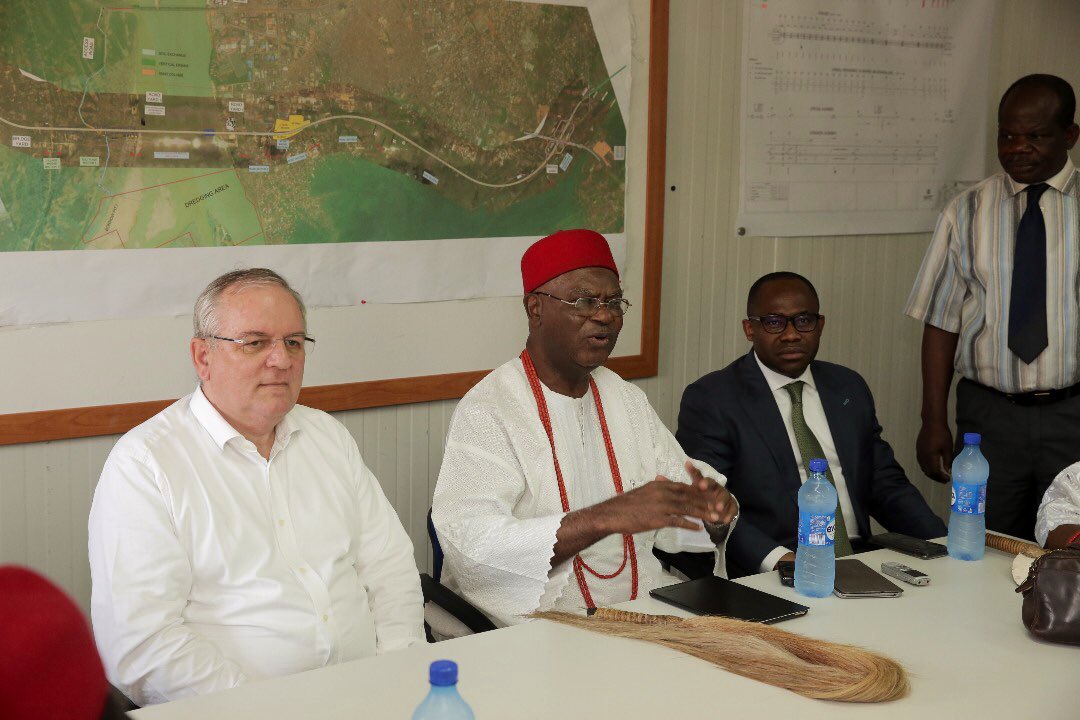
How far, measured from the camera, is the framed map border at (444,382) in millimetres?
2752

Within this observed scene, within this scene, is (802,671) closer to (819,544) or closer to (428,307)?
(819,544)

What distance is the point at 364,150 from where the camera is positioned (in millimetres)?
3156

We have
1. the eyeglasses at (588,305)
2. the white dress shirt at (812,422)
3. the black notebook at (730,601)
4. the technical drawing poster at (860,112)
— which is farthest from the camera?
the technical drawing poster at (860,112)

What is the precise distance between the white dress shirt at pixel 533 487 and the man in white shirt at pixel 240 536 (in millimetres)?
192

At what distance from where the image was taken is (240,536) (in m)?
2.25

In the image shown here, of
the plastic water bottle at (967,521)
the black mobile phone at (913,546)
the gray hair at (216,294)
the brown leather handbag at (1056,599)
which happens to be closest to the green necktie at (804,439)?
the black mobile phone at (913,546)

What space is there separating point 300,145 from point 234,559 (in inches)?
50.2

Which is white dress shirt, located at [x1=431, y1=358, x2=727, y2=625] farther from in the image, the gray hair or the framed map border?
the gray hair

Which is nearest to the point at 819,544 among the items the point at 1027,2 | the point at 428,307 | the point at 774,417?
the point at 774,417

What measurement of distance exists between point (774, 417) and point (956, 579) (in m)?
0.80

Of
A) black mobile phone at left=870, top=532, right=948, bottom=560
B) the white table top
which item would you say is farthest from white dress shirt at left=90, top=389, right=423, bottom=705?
black mobile phone at left=870, top=532, right=948, bottom=560

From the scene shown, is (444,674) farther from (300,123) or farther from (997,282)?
(997,282)

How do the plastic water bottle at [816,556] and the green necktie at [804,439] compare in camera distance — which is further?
the green necktie at [804,439]

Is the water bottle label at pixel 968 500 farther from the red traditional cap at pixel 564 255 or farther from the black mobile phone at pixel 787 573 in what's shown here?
the red traditional cap at pixel 564 255
